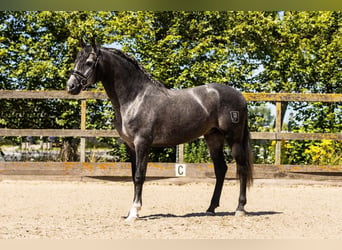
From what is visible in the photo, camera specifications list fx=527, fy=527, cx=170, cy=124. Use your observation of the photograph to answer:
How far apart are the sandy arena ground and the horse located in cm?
46

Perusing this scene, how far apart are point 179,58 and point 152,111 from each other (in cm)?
490

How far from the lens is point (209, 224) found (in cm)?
524

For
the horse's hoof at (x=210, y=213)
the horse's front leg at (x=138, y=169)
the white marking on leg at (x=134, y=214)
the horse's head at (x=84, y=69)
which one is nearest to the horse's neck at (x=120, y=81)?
the horse's head at (x=84, y=69)

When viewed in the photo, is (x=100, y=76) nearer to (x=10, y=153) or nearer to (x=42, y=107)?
(x=42, y=107)

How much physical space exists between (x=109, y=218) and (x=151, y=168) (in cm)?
Answer: 348

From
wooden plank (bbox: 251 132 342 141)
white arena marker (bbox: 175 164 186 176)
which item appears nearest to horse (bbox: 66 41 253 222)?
white arena marker (bbox: 175 164 186 176)

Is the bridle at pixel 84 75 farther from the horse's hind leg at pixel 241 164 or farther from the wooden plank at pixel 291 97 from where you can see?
the wooden plank at pixel 291 97

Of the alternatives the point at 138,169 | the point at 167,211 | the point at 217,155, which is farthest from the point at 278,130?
the point at 138,169

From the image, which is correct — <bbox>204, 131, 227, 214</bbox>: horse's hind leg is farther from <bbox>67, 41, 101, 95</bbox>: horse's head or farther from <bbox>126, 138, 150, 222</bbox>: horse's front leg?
<bbox>67, 41, 101, 95</bbox>: horse's head

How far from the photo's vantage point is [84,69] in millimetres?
5352

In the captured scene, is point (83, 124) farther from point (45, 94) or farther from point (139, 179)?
point (139, 179)

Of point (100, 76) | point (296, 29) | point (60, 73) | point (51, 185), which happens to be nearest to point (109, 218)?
point (100, 76)

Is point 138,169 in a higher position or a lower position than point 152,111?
lower

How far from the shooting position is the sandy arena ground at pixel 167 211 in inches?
188
